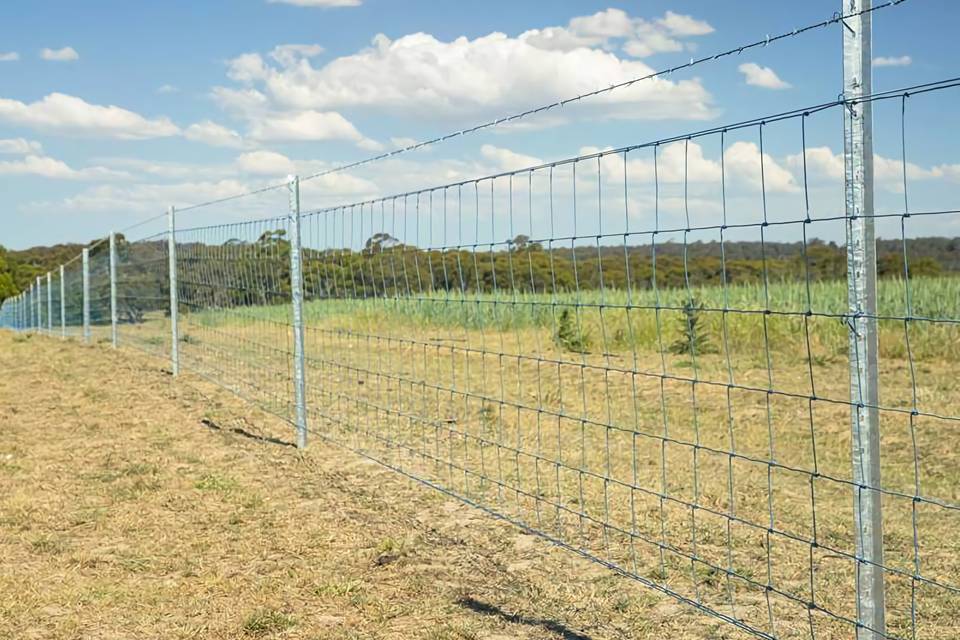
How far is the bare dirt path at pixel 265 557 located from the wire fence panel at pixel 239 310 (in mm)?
1372

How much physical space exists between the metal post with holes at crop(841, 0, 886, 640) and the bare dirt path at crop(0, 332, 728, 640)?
1142 millimetres

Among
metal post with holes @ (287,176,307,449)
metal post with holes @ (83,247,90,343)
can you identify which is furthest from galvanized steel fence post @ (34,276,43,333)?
metal post with holes @ (287,176,307,449)

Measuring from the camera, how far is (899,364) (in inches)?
447

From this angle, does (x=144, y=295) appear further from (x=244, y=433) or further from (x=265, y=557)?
(x=265, y=557)

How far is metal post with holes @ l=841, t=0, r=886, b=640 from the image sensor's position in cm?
289

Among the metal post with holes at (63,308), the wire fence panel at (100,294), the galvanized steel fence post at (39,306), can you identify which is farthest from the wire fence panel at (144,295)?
the galvanized steel fence post at (39,306)

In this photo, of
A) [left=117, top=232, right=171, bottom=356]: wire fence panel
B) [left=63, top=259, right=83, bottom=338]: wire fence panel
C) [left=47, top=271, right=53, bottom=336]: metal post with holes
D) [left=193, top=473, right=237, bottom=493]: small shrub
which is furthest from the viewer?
[left=47, top=271, right=53, bottom=336]: metal post with holes

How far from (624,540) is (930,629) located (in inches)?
62.5

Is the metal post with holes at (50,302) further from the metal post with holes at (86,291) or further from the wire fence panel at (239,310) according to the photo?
the wire fence panel at (239,310)

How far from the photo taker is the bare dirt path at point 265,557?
4055mm

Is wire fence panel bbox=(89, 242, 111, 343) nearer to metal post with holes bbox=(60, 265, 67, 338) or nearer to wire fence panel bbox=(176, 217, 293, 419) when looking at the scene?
metal post with holes bbox=(60, 265, 67, 338)

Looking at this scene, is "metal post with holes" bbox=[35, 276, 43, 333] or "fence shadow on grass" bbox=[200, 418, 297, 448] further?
"metal post with holes" bbox=[35, 276, 43, 333]

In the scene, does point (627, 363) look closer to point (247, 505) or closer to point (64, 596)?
point (247, 505)

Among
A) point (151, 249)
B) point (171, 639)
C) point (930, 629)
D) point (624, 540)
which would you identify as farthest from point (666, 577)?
point (151, 249)
